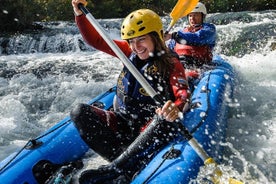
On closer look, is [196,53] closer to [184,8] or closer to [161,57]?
[184,8]

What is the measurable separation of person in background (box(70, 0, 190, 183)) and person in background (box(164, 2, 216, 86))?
1.92 m

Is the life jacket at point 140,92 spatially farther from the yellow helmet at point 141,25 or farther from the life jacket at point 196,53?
the life jacket at point 196,53

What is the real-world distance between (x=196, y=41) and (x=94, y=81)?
2755 mm

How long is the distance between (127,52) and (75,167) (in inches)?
43.7

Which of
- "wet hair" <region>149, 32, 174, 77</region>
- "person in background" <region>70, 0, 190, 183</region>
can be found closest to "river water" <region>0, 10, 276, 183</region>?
"person in background" <region>70, 0, 190, 183</region>

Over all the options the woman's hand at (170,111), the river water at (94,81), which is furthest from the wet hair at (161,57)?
the river water at (94,81)

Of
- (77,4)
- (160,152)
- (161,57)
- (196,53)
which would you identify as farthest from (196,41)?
(160,152)

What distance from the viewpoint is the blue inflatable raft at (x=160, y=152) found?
255 cm

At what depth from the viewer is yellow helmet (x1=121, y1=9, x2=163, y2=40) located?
282 cm

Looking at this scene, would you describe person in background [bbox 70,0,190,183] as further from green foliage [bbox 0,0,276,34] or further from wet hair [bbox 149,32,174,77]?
green foliage [bbox 0,0,276,34]

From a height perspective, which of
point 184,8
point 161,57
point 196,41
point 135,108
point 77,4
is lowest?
point 196,41

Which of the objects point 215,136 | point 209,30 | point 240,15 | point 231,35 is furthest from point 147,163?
point 240,15

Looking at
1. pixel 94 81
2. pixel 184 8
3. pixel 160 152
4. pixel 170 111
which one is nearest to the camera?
pixel 170 111

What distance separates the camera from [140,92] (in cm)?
296
